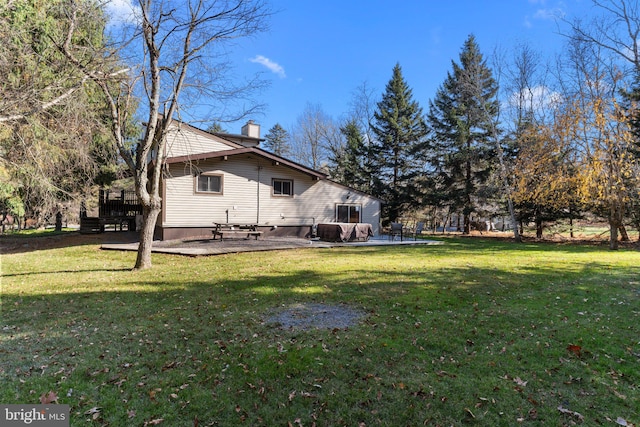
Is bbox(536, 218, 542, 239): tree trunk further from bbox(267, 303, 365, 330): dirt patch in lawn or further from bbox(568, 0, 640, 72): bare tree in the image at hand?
bbox(267, 303, 365, 330): dirt patch in lawn

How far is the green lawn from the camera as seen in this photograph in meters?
2.56

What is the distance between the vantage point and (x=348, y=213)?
19.3 meters

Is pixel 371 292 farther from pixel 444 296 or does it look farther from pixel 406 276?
pixel 406 276

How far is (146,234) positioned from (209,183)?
7201 millimetres

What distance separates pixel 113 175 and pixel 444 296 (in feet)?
57.0

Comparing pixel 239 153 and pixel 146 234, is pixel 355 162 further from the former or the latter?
pixel 146 234

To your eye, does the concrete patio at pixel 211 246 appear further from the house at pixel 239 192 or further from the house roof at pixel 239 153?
the house roof at pixel 239 153

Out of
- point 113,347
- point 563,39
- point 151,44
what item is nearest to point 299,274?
point 113,347

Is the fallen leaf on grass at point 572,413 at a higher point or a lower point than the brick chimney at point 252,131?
lower

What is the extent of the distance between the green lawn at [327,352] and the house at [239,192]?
296 inches

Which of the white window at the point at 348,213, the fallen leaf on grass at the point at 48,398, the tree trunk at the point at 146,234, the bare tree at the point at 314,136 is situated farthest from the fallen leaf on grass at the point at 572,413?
the bare tree at the point at 314,136

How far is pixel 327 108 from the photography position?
3466cm

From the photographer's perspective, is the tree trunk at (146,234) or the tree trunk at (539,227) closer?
the tree trunk at (146,234)

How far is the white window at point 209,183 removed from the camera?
48.1 ft
